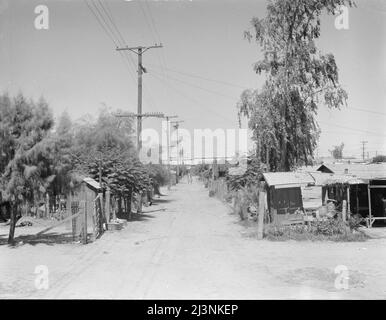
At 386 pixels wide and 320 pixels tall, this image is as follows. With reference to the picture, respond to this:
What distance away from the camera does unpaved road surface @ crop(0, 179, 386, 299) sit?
922cm

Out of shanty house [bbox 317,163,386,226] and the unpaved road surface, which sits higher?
shanty house [bbox 317,163,386,226]

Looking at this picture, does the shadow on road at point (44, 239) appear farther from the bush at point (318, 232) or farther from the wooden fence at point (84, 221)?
the bush at point (318, 232)

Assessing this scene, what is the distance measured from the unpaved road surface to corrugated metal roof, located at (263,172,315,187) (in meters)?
2.47

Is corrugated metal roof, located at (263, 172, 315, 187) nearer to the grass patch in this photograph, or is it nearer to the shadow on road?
the grass patch

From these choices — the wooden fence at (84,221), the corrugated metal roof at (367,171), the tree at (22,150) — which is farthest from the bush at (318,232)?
the tree at (22,150)

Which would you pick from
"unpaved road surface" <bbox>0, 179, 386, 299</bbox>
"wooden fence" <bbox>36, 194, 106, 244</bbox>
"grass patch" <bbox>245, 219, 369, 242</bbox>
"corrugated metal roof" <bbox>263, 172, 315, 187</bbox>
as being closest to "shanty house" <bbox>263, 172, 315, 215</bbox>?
"corrugated metal roof" <bbox>263, 172, 315, 187</bbox>

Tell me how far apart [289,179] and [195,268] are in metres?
7.89

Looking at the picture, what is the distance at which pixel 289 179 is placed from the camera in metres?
18.2

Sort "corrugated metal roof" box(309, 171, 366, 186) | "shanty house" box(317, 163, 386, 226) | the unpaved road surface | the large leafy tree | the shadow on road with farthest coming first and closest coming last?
the large leafy tree
"shanty house" box(317, 163, 386, 226)
"corrugated metal roof" box(309, 171, 366, 186)
the shadow on road
the unpaved road surface

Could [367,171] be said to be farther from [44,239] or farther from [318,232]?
[44,239]

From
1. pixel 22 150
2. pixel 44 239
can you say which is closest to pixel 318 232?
pixel 44 239

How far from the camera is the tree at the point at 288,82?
78.4ft

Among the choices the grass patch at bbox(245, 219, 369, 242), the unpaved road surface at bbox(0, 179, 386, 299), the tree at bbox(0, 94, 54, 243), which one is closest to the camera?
the unpaved road surface at bbox(0, 179, 386, 299)

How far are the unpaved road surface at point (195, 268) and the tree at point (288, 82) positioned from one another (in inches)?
344
